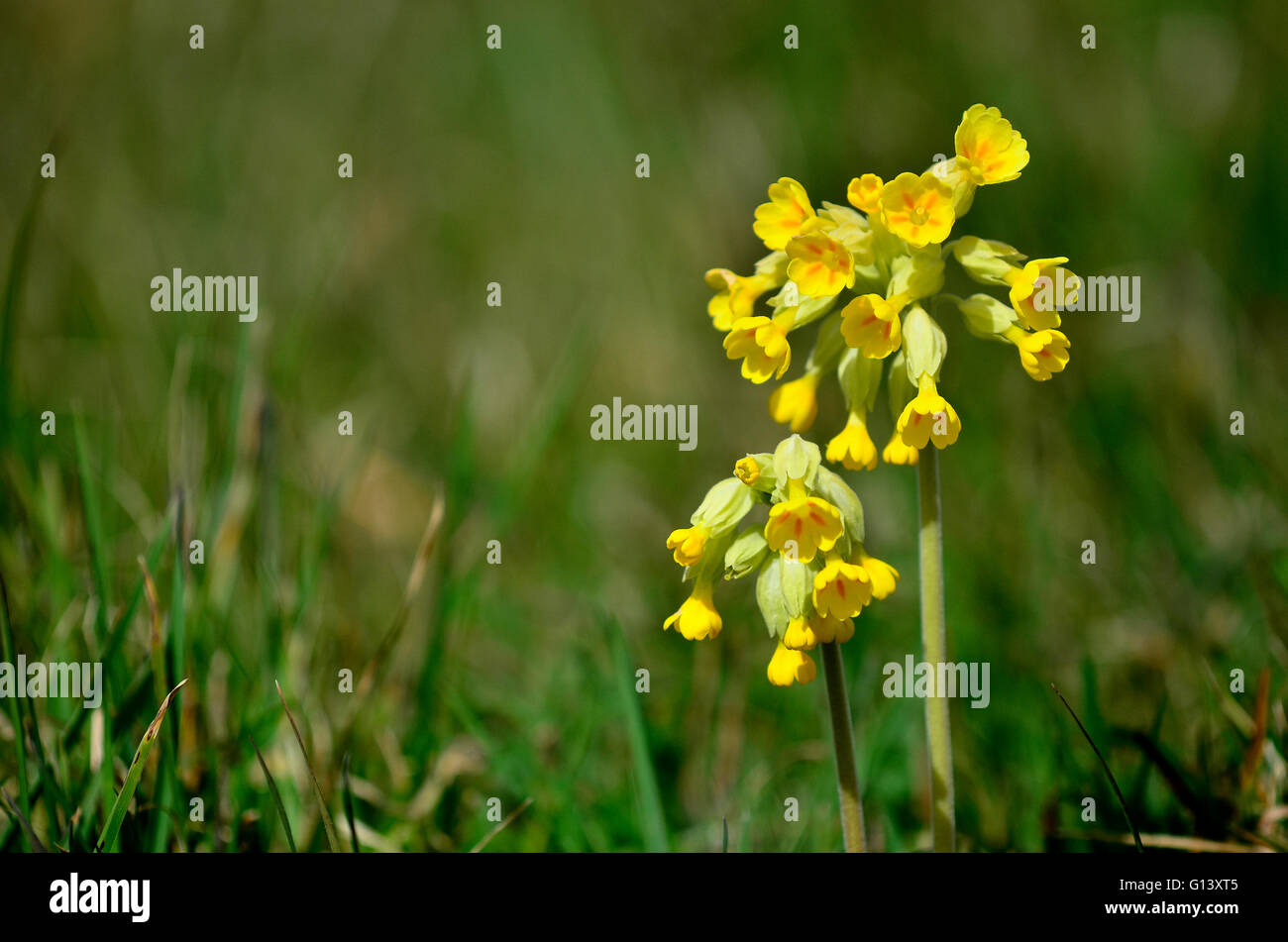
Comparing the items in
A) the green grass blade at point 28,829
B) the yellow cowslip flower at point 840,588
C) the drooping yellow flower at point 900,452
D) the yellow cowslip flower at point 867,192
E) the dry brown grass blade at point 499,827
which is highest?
the yellow cowslip flower at point 867,192

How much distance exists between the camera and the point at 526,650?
11.6 ft

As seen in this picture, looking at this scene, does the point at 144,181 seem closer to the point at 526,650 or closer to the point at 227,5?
the point at 227,5

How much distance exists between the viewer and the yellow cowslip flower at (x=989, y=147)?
5.79 ft

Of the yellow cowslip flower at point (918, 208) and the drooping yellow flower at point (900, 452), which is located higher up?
the yellow cowslip flower at point (918, 208)

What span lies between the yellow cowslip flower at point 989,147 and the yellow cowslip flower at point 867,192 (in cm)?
16

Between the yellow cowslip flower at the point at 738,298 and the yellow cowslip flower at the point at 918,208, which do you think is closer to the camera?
the yellow cowslip flower at the point at 918,208

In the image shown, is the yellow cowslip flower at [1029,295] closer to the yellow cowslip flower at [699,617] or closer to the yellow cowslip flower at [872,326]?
the yellow cowslip flower at [872,326]

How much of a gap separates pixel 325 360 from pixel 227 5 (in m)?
2.58

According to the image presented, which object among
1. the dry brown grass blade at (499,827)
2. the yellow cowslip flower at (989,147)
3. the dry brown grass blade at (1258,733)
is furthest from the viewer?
the dry brown grass blade at (1258,733)

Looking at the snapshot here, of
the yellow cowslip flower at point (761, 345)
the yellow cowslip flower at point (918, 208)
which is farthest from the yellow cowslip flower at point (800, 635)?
the yellow cowslip flower at point (918, 208)

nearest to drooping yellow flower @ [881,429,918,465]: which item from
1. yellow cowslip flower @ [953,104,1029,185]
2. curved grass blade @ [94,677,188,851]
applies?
yellow cowslip flower @ [953,104,1029,185]

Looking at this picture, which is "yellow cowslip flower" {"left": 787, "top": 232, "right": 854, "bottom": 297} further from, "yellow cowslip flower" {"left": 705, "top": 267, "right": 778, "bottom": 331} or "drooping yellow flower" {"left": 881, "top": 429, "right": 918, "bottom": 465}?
"drooping yellow flower" {"left": 881, "top": 429, "right": 918, "bottom": 465}

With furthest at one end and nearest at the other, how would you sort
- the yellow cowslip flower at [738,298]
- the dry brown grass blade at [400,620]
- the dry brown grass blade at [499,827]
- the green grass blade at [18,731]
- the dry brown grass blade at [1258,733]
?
the dry brown grass blade at [400,620] < the dry brown grass blade at [1258,733] < the dry brown grass blade at [499,827] < the green grass blade at [18,731] < the yellow cowslip flower at [738,298]
